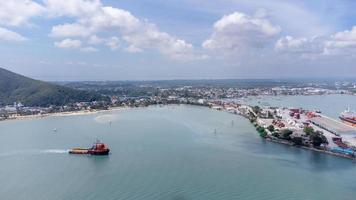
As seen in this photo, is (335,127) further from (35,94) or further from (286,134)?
(35,94)

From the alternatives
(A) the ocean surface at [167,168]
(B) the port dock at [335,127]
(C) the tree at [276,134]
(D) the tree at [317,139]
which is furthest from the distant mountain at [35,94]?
(D) the tree at [317,139]

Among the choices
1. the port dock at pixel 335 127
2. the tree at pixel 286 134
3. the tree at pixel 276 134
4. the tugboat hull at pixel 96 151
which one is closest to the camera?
the tugboat hull at pixel 96 151

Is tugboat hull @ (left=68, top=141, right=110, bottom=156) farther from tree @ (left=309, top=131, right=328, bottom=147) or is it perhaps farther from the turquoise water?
the turquoise water

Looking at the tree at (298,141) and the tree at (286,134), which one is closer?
the tree at (298,141)

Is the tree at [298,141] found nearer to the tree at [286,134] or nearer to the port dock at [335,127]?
the tree at [286,134]

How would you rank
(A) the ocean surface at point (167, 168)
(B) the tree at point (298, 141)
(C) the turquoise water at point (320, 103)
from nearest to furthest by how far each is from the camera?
(A) the ocean surface at point (167, 168) < (B) the tree at point (298, 141) < (C) the turquoise water at point (320, 103)

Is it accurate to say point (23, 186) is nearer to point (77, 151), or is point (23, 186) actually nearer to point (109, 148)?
point (77, 151)

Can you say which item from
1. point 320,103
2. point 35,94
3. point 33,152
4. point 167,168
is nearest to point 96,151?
point 33,152
